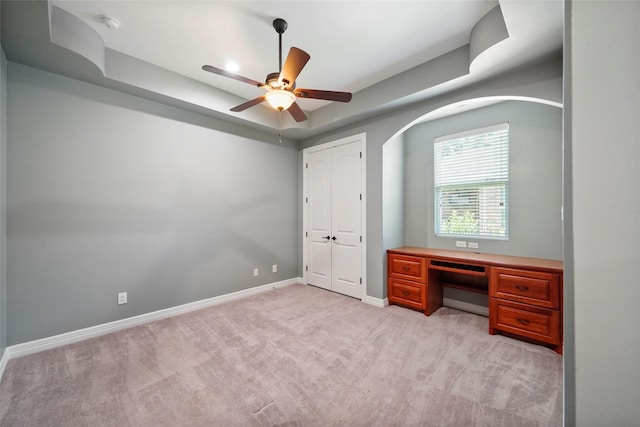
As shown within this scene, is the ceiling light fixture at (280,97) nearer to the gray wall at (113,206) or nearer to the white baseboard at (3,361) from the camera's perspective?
the gray wall at (113,206)

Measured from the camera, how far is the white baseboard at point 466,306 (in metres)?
3.16

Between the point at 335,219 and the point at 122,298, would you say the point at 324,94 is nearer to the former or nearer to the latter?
the point at 335,219

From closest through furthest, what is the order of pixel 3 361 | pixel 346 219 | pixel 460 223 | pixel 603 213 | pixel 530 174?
pixel 603 213, pixel 3 361, pixel 530 174, pixel 460 223, pixel 346 219

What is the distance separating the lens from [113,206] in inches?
109

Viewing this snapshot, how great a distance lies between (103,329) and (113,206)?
1.35m

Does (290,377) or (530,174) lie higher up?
(530,174)

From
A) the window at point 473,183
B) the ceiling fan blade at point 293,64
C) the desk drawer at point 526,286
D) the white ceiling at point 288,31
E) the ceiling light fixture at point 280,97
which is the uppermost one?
the white ceiling at point 288,31

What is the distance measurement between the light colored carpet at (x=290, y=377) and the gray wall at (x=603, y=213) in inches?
52.5

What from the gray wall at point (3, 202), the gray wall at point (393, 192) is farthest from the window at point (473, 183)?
the gray wall at point (3, 202)

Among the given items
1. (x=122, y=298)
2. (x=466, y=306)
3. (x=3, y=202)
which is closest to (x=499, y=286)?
(x=466, y=306)

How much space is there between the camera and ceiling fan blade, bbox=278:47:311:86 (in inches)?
68.7

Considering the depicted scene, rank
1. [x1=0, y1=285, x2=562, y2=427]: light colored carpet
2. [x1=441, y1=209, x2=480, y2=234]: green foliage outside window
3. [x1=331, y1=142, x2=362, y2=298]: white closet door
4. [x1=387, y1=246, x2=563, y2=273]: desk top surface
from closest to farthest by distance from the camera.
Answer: [x1=0, y1=285, x2=562, y2=427]: light colored carpet → [x1=387, y1=246, x2=563, y2=273]: desk top surface → [x1=441, y1=209, x2=480, y2=234]: green foliage outside window → [x1=331, y1=142, x2=362, y2=298]: white closet door

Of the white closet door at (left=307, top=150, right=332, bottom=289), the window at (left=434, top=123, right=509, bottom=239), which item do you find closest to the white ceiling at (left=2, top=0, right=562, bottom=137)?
the window at (left=434, top=123, right=509, bottom=239)

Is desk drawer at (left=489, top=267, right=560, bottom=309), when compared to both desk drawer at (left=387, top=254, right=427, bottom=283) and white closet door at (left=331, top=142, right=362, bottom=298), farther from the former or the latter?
white closet door at (left=331, top=142, right=362, bottom=298)
